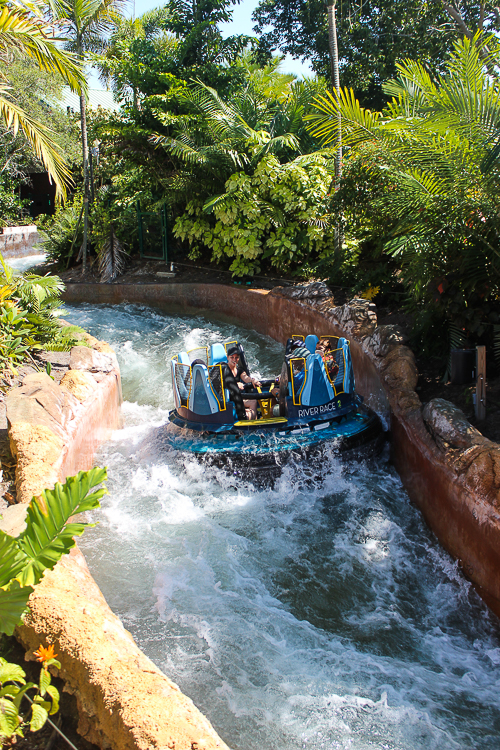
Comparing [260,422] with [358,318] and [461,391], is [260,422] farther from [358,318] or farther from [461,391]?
[358,318]

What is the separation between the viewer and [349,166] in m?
7.94

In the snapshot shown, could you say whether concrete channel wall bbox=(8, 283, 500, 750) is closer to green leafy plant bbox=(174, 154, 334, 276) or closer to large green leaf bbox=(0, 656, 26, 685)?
large green leaf bbox=(0, 656, 26, 685)

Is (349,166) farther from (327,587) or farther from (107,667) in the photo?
(107,667)

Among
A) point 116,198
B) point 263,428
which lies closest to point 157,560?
point 263,428

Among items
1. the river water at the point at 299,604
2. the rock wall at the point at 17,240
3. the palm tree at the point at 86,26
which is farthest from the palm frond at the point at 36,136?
the rock wall at the point at 17,240

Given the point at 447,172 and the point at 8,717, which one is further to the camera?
the point at 447,172

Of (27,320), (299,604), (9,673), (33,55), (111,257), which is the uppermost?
(33,55)

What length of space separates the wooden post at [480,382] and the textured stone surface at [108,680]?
3.26 m

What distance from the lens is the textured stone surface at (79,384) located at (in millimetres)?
5422

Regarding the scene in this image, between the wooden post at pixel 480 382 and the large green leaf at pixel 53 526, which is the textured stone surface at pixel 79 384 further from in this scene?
the wooden post at pixel 480 382

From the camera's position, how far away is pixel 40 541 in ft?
6.81

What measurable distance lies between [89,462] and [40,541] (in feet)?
11.2

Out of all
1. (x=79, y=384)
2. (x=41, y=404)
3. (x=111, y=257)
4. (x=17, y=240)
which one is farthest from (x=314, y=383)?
(x=17, y=240)

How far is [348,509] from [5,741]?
11.2ft
